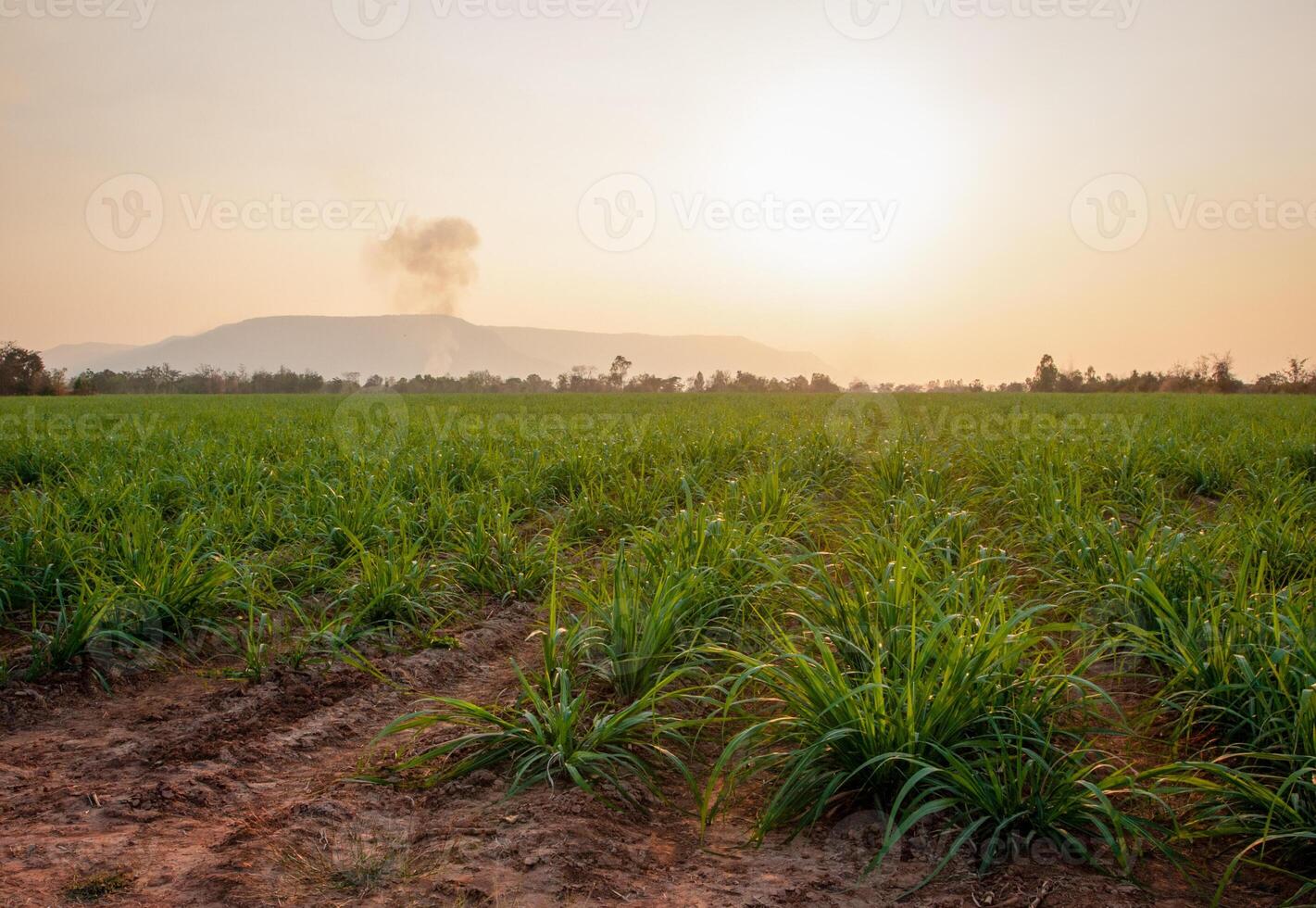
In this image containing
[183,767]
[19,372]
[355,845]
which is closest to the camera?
[355,845]

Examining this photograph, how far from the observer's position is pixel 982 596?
3137 mm

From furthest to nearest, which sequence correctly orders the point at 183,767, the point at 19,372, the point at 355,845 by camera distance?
1. the point at 19,372
2. the point at 183,767
3. the point at 355,845

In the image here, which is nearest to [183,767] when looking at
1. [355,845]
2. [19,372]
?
[355,845]

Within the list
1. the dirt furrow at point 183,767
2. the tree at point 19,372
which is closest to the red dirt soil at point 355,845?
the dirt furrow at point 183,767

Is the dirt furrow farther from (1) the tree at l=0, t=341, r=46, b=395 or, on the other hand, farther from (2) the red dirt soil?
(1) the tree at l=0, t=341, r=46, b=395

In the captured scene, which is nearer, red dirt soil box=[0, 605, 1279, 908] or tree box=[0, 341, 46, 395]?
red dirt soil box=[0, 605, 1279, 908]

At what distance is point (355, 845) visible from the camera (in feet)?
6.16

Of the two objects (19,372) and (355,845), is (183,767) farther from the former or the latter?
(19,372)

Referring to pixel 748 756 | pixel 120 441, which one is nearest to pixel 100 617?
pixel 748 756

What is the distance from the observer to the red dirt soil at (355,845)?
5.58 ft

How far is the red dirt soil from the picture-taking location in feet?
5.58

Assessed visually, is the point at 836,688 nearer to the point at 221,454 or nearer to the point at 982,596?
the point at 982,596

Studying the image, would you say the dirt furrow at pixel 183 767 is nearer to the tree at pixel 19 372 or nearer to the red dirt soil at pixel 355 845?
the red dirt soil at pixel 355 845

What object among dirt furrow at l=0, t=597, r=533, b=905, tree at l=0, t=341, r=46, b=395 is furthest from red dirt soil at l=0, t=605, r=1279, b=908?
tree at l=0, t=341, r=46, b=395
